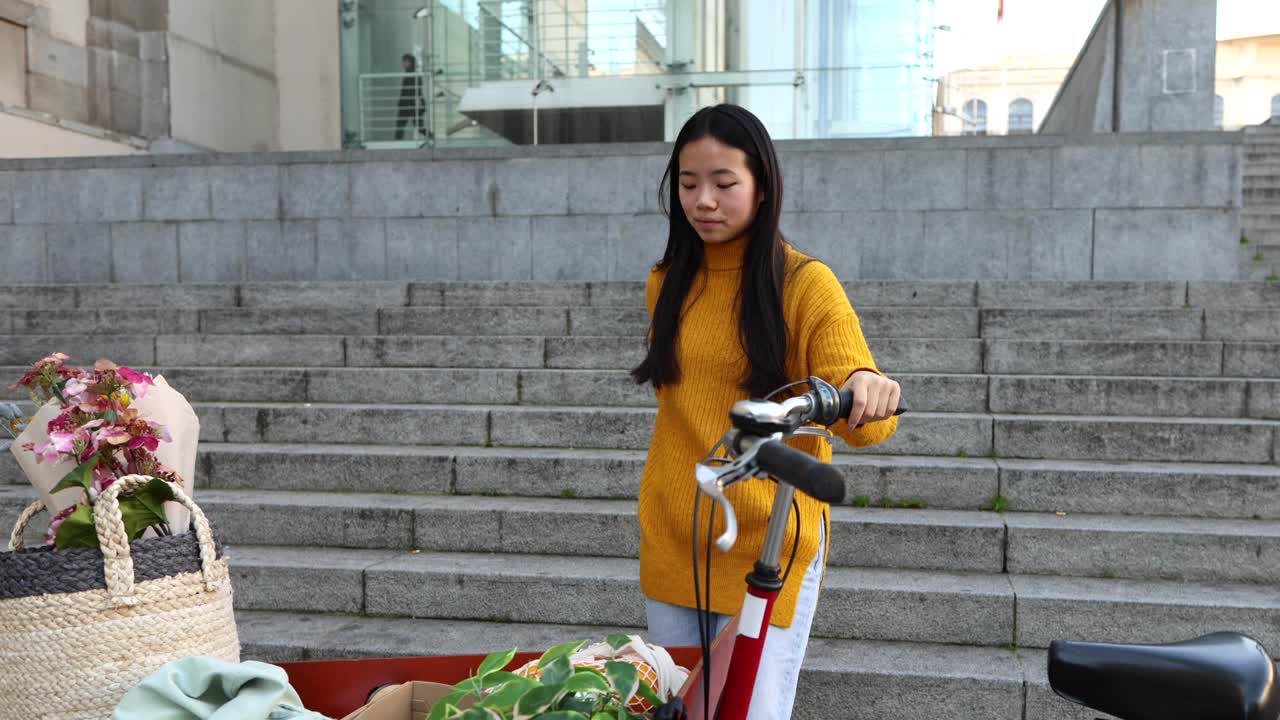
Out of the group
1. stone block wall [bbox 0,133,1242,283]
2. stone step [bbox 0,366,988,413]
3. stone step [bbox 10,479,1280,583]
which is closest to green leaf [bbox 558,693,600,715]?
stone step [bbox 10,479,1280,583]

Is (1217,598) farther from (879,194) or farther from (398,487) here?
(879,194)

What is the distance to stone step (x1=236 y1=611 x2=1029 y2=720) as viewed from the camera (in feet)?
12.5

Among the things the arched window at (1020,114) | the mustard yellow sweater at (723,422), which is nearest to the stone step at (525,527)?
the mustard yellow sweater at (723,422)

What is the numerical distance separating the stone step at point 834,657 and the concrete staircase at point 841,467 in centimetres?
1

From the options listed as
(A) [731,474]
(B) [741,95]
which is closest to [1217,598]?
(A) [731,474]

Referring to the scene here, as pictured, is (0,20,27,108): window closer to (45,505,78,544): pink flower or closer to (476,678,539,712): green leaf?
(45,505,78,544): pink flower

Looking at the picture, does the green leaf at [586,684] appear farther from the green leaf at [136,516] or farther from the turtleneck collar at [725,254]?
the green leaf at [136,516]

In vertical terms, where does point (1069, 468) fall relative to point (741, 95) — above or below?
below

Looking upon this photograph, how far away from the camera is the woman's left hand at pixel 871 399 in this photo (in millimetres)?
1641

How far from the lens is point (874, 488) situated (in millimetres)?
5102

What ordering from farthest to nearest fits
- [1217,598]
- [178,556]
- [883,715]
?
[1217,598], [883,715], [178,556]

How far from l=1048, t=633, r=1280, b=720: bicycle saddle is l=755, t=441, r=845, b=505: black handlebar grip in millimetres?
1019

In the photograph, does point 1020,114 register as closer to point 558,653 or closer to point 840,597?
point 840,597

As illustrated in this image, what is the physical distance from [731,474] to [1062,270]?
791cm
